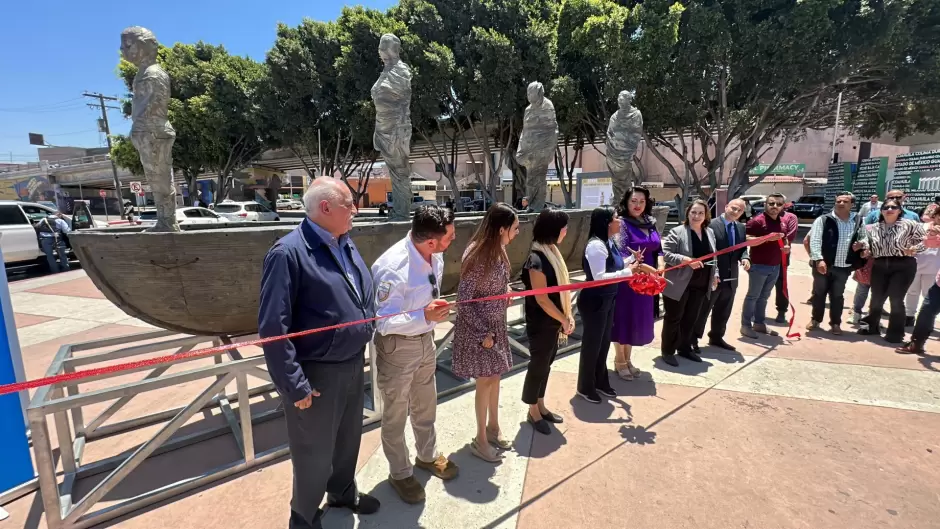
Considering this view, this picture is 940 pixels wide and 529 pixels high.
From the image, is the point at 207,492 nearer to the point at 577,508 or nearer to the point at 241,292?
the point at 241,292

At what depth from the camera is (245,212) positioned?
17781 mm

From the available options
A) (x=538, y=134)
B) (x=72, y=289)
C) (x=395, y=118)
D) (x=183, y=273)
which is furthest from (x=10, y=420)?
(x=72, y=289)

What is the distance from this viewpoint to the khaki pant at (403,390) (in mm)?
2307

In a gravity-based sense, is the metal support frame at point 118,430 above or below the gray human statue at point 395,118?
below

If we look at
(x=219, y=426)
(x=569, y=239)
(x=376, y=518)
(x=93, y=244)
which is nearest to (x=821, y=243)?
(x=569, y=239)

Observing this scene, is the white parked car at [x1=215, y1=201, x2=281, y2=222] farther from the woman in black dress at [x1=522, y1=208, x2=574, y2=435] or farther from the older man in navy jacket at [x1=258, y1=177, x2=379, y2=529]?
the older man in navy jacket at [x1=258, y1=177, x2=379, y2=529]

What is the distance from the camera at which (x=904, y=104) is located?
601 inches

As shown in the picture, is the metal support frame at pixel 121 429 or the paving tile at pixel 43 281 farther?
the paving tile at pixel 43 281

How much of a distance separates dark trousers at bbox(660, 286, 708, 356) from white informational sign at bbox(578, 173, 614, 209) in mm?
7775

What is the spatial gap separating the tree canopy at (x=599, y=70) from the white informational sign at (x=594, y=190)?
3.60m

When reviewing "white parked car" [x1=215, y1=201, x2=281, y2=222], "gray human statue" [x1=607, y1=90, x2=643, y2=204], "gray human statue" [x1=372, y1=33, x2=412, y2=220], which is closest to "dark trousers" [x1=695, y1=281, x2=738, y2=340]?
"gray human statue" [x1=607, y1=90, x2=643, y2=204]

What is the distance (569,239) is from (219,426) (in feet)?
13.8

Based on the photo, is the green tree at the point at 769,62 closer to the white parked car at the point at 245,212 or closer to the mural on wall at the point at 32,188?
the white parked car at the point at 245,212

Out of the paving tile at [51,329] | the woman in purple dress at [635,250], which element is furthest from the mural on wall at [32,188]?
the woman in purple dress at [635,250]
